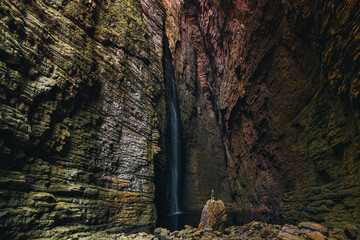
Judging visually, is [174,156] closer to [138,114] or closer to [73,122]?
[138,114]

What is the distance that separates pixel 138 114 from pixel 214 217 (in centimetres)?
872

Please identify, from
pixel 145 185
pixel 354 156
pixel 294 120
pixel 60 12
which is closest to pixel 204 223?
pixel 145 185

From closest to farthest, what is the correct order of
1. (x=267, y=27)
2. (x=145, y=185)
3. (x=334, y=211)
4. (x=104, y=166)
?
(x=334, y=211) < (x=104, y=166) < (x=145, y=185) < (x=267, y=27)

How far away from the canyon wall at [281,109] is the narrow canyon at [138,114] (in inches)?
3.3

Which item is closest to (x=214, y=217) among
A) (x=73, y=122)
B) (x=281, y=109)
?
(x=281, y=109)

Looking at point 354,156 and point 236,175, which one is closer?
point 354,156

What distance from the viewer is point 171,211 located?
21016mm

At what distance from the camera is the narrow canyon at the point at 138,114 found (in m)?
6.91

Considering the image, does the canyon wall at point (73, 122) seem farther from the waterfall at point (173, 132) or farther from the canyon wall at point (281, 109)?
the canyon wall at point (281, 109)

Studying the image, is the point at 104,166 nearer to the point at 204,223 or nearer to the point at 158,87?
the point at 204,223

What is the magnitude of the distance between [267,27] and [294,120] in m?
7.55

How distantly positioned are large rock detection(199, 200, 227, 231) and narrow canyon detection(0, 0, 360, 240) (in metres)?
3.89

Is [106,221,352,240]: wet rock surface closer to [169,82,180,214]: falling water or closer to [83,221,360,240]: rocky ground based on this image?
[83,221,360,240]: rocky ground

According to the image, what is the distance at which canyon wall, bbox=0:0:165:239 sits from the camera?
22.3 ft
